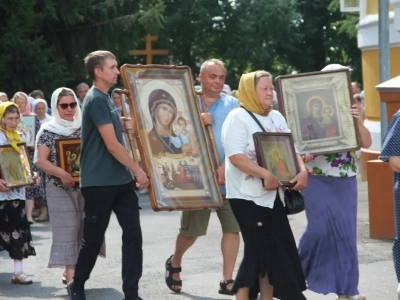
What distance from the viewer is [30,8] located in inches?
960

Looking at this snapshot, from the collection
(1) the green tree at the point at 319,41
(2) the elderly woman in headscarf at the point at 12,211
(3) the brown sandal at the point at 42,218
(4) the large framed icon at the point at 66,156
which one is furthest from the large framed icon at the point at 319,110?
(1) the green tree at the point at 319,41

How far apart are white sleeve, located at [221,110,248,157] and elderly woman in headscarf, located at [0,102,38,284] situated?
10.7 feet

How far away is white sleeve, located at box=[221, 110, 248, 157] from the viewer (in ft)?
Result: 25.3

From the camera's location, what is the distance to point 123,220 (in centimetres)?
840

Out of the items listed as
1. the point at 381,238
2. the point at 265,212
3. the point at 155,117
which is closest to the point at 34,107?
the point at 381,238

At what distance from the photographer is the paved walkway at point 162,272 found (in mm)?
9359

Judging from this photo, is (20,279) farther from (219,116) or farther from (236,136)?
(236,136)

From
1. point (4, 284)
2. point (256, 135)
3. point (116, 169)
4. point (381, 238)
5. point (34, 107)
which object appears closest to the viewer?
point (256, 135)

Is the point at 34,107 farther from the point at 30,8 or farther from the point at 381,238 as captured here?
the point at 30,8

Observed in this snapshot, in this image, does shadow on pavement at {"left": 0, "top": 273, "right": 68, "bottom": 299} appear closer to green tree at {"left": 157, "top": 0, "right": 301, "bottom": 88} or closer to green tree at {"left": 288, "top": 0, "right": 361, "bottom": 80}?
green tree at {"left": 157, "top": 0, "right": 301, "bottom": 88}

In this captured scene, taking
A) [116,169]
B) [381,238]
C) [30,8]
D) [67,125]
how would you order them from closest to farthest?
[116,169] < [67,125] < [381,238] < [30,8]

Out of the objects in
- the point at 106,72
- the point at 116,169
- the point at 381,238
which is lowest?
the point at 381,238

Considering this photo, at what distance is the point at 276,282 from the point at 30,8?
1743 centimetres

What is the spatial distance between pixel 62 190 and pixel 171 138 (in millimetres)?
1356
